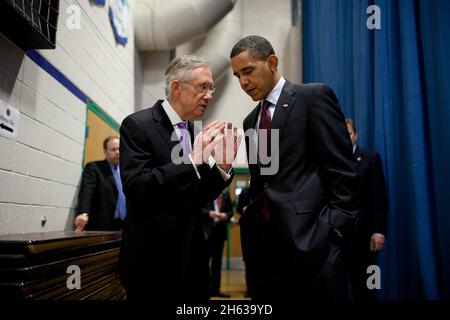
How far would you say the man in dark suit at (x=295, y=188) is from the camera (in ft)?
3.95

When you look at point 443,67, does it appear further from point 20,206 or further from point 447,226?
point 20,206

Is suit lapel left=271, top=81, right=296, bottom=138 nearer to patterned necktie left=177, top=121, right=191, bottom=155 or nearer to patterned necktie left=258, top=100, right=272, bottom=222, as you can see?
patterned necktie left=258, top=100, right=272, bottom=222

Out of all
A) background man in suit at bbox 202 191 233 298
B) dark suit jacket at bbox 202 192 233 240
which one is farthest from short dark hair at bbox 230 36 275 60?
dark suit jacket at bbox 202 192 233 240


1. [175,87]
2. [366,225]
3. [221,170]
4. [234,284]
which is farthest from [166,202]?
[234,284]

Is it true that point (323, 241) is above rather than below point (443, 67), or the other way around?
below

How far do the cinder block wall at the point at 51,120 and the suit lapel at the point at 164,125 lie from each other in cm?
118

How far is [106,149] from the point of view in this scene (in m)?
3.45

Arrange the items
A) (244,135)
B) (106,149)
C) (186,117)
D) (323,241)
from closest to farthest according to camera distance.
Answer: (323,241) → (186,117) → (244,135) → (106,149)

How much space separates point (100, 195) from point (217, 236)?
169 centimetres

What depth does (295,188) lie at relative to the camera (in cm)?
125

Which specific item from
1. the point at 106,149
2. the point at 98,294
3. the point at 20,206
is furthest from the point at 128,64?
the point at 98,294

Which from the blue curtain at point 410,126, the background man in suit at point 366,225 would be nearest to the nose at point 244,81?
the blue curtain at point 410,126

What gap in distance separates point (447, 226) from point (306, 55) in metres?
3.17

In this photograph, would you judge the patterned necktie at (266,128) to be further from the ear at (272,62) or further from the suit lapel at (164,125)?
the suit lapel at (164,125)
